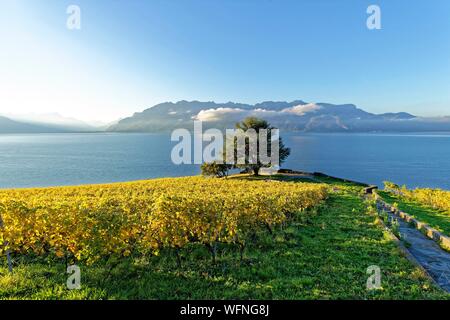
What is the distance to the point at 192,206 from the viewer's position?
433 inches

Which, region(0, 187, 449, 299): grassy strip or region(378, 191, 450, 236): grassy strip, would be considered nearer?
region(0, 187, 449, 299): grassy strip

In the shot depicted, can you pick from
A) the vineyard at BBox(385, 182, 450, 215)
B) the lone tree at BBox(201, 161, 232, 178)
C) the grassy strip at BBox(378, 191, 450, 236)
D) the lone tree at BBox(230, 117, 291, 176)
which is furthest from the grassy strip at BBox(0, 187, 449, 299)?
the lone tree at BBox(201, 161, 232, 178)

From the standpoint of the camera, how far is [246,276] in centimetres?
956

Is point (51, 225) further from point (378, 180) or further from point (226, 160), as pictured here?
point (378, 180)

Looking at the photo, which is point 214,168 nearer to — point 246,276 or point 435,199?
point 435,199

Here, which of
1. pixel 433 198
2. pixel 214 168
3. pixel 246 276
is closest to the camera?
pixel 246 276

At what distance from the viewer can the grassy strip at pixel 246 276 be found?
8.26 meters

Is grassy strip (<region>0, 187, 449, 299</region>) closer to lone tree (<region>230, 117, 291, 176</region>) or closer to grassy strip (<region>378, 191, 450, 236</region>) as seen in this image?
grassy strip (<region>378, 191, 450, 236</region>)

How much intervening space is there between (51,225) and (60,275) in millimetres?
1946

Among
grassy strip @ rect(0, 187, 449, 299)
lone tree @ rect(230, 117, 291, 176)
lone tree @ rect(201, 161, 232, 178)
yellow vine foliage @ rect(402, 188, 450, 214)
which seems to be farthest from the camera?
lone tree @ rect(201, 161, 232, 178)

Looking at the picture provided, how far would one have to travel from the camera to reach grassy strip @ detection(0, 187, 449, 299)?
27.1ft

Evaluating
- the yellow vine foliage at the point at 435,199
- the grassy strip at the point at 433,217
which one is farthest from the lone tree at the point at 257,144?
the grassy strip at the point at 433,217

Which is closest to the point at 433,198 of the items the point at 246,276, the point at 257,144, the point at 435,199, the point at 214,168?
the point at 435,199
